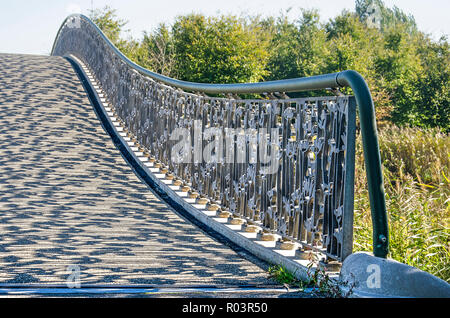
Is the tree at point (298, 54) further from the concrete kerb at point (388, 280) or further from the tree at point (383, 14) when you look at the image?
the tree at point (383, 14)

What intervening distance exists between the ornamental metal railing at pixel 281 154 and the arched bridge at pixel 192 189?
0.01 metres

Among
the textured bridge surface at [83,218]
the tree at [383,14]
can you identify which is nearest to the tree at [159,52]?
the textured bridge surface at [83,218]

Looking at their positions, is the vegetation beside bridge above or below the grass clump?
above

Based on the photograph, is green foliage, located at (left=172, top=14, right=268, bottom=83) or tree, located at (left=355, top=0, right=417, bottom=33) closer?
green foliage, located at (left=172, top=14, right=268, bottom=83)

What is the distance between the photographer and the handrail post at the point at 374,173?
11.2 ft

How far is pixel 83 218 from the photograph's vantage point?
6.54 m

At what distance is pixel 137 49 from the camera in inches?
1784

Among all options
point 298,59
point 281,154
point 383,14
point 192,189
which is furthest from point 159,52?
point 383,14

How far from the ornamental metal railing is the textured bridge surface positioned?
0.54m

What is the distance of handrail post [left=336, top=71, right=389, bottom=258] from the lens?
11.2 feet

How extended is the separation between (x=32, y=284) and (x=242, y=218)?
2.53 metres

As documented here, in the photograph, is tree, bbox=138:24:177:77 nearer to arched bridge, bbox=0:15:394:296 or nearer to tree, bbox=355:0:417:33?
arched bridge, bbox=0:15:394:296

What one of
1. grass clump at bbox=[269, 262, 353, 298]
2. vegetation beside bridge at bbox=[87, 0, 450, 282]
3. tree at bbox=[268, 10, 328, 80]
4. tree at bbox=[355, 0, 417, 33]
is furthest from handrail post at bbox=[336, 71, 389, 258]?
tree at bbox=[355, 0, 417, 33]

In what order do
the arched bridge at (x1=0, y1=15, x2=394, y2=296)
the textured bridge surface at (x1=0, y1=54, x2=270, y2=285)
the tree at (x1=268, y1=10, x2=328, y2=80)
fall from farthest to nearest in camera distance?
the tree at (x1=268, y1=10, x2=328, y2=80)
the textured bridge surface at (x1=0, y1=54, x2=270, y2=285)
the arched bridge at (x1=0, y1=15, x2=394, y2=296)
